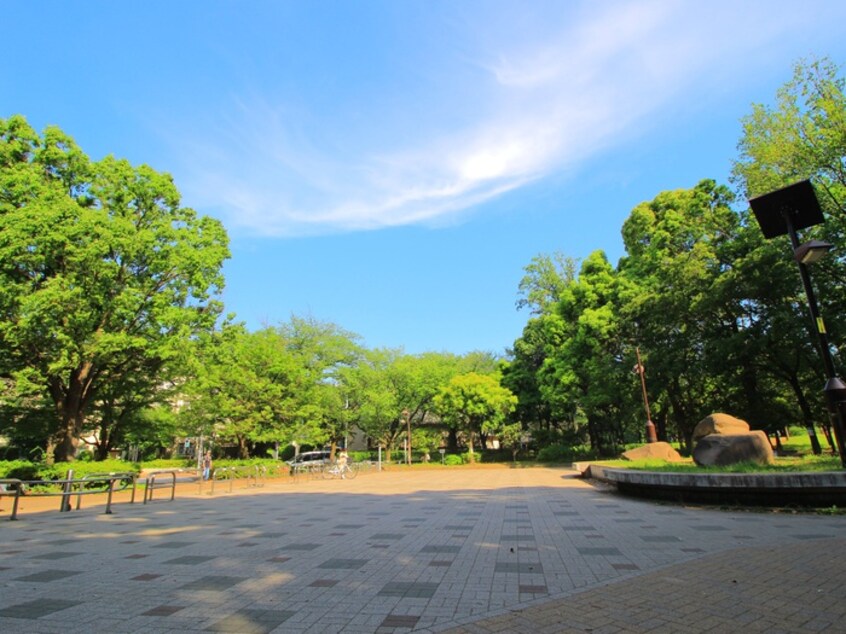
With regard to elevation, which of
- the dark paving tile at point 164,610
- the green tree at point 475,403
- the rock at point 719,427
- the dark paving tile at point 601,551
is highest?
the green tree at point 475,403

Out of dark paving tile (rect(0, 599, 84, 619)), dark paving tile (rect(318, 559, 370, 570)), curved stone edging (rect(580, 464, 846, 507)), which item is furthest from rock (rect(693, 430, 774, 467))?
dark paving tile (rect(0, 599, 84, 619))

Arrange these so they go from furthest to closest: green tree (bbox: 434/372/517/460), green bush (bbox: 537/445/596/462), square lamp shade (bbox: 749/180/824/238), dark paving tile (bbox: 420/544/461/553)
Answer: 1. green tree (bbox: 434/372/517/460)
2. green bush (bbox: 537/445/596/462)
3. square lamp shade (bbox: 749/180/824/238)
4. dark paving tile (bbox: 420/544/461/553)

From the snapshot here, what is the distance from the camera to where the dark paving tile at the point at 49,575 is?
5227 mm

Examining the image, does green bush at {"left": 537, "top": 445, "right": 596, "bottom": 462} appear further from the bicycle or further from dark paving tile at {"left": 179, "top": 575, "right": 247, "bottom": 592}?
dark paving tile at {"left": 179, "top": 575, "right": 247, "bottom": 592}

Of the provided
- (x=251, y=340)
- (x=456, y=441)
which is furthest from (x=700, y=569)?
(x=456, y=441)

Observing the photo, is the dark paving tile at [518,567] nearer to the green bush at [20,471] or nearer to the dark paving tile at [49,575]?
the dark paving tile at [49,575]

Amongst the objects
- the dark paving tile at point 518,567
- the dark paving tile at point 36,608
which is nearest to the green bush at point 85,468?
the dark paving tile at point 36,608

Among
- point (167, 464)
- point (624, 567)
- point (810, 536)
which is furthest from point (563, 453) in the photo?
point (167, 464)

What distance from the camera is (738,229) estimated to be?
2275 centimetres

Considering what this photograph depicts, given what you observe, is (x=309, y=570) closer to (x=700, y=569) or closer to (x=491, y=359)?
(x=700, y=569)

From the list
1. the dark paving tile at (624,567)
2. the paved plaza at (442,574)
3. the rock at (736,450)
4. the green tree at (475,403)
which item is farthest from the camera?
the green tree at (475,403)

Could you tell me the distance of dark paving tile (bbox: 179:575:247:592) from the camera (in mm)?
4773

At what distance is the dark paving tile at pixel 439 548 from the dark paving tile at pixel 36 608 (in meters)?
3.86

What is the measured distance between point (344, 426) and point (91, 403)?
21409mm
